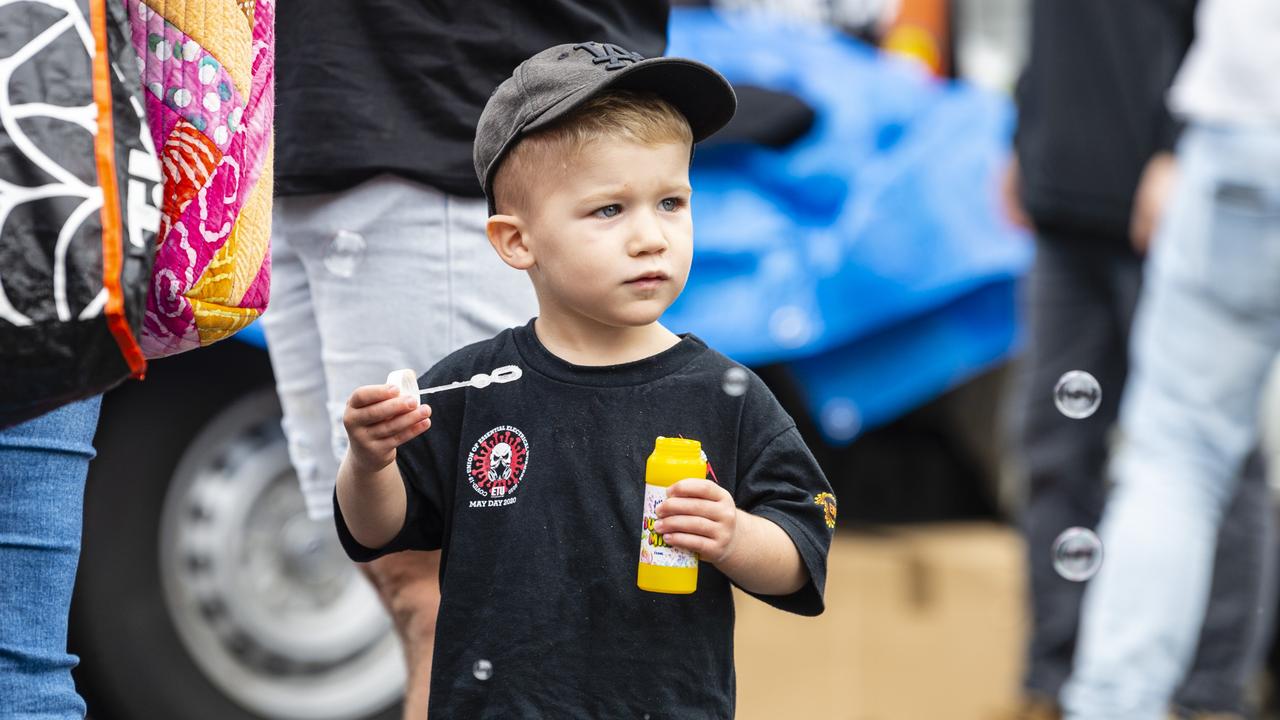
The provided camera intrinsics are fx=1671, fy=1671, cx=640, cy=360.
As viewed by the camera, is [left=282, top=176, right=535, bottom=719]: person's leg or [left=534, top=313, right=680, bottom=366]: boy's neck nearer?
[left=534, top=313, right=680, bottom=366]: boy's neck

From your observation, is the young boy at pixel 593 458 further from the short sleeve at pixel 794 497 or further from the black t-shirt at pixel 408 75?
the black t-shirt at pixel 408 75

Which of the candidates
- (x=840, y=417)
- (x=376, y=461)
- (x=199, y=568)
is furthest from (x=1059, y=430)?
(x=376, y=461)

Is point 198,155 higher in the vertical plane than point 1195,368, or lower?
higher

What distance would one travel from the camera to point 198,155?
1.51 meters

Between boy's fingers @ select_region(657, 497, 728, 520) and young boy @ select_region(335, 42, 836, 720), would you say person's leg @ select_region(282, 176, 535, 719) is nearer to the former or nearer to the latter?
young boy @ select_region(335, 42, 836, 720)

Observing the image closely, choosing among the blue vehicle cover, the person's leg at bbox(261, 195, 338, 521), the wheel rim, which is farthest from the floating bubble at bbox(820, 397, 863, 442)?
the person's leg at bbox(261, 195, 338, 521)

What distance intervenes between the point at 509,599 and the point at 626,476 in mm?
154

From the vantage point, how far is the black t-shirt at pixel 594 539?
150cm

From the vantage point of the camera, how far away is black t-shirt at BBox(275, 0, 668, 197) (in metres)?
1.75

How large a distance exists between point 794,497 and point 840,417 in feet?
7.74

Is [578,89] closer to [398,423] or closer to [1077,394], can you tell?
[398,423]

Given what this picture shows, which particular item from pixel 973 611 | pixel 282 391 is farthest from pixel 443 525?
pixel 973 611

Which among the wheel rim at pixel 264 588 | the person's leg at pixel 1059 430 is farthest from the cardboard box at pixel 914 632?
the wheel rim at pixel 264 588

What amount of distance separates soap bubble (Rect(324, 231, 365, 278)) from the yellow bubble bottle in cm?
51
